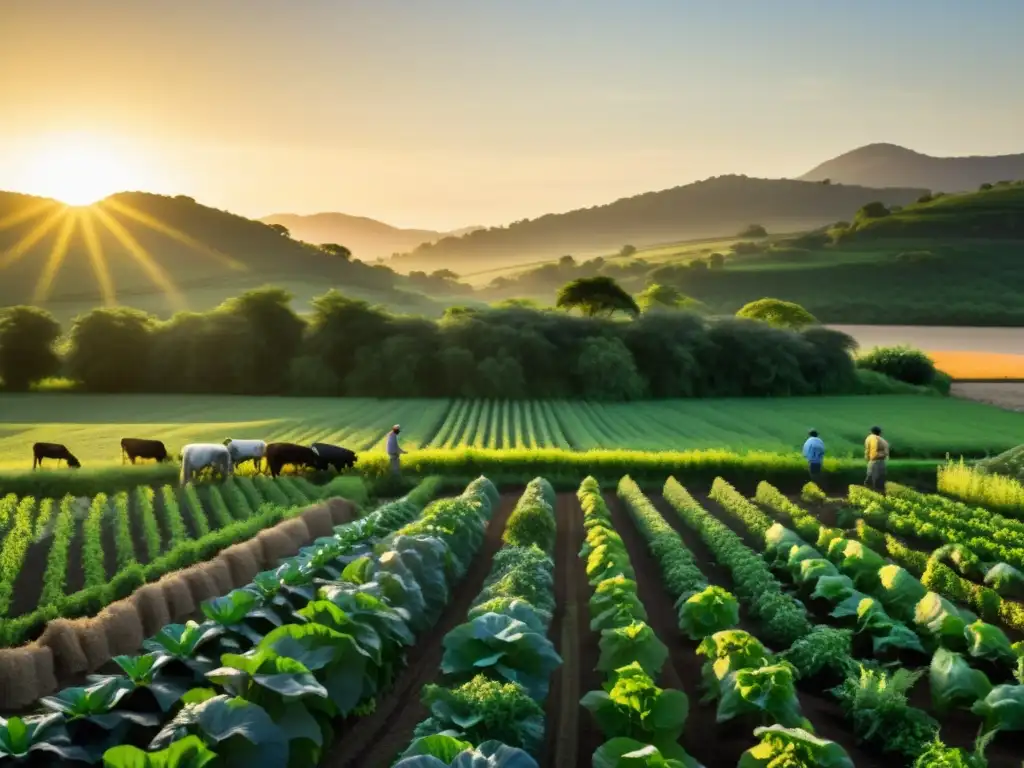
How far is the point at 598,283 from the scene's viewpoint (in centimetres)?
7988

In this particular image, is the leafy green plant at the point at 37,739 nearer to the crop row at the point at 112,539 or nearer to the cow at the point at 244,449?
the crop row at the point at 112,539

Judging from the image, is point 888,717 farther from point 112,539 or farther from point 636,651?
point 112,539

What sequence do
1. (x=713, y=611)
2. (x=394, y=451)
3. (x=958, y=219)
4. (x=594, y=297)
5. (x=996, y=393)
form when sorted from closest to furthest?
(x=713, y=611) < (x=394, y=451) < (x=996, y=393) < (x=594, y=297) < (x=958, y=219)

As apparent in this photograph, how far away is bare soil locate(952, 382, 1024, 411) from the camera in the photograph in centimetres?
5103

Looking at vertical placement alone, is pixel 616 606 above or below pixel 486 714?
below

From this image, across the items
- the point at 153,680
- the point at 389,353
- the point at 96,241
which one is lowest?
the point at 153,680

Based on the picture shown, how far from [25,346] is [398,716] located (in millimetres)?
47457

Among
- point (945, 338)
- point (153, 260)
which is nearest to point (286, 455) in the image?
point (945, 338)

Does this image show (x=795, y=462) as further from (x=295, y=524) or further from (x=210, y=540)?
(x=210, y=540)

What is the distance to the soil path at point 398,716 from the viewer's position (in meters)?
8.85

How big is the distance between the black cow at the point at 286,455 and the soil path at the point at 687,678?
12794 mm

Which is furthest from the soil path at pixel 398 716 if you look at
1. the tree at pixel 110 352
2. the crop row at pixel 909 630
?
the tree at pixel 110 352

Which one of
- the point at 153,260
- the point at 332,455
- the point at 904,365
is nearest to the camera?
the point at 332,455

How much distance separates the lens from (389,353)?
50.9m
